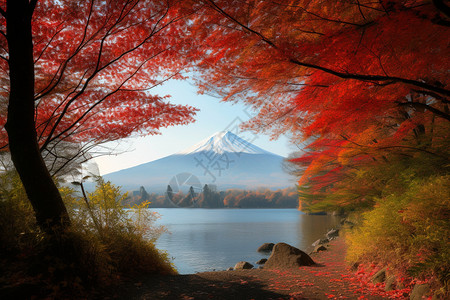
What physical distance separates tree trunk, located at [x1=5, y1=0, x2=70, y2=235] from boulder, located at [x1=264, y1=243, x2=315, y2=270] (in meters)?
5.48

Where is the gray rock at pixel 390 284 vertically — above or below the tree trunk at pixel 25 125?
below

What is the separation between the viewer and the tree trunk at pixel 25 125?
142 inches

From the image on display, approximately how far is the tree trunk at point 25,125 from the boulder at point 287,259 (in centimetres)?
548

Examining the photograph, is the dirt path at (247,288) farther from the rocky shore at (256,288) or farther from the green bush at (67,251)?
the green bush at (67,251)

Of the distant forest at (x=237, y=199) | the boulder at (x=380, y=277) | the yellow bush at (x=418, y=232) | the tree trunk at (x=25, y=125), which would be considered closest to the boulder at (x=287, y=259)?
the yellow bush at (x=418, y=232)

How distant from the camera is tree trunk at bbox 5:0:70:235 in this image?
3619mm

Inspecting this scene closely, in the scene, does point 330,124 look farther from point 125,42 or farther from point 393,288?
point 125,42

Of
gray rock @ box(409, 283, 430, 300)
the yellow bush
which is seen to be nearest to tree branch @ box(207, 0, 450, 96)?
the yellow bush

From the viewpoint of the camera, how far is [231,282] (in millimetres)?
4875

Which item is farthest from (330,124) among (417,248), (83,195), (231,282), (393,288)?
(83,195)

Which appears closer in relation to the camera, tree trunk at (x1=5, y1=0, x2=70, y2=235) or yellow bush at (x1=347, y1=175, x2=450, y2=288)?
yellow bush at (x1=347, y1=175, x2=450, y2=288)

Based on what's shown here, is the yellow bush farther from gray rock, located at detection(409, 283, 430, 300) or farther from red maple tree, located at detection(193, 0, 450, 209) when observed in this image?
red maple tree, located at detection(193, 0, 450, 209)

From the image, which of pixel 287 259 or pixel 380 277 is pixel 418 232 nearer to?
pixel 380 277

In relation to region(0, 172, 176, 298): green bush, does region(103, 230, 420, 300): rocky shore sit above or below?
below
